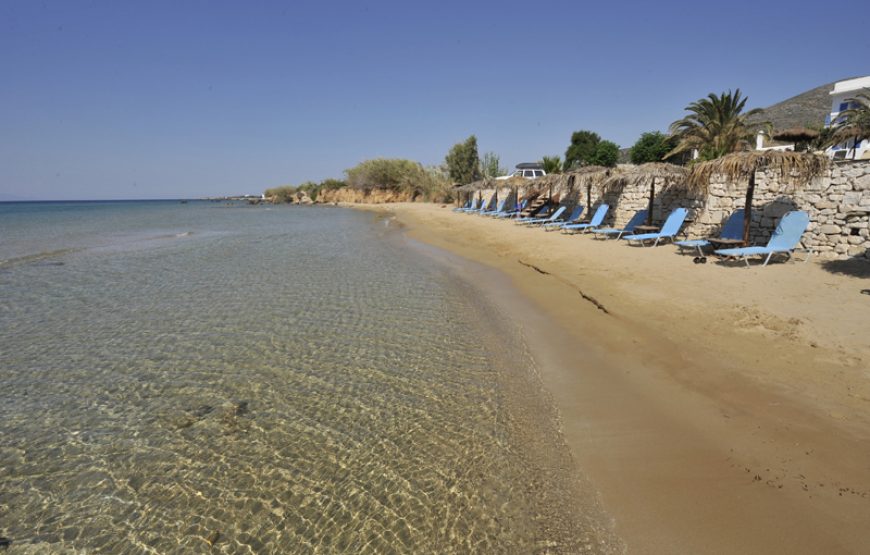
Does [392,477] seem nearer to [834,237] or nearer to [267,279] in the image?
[267,279]

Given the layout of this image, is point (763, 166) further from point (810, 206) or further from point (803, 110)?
point (803, 110)

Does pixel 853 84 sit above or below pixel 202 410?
above

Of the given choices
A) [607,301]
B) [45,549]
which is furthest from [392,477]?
[607,301]

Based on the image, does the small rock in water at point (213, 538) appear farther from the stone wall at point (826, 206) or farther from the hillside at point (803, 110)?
the hillside at point (803, 110)

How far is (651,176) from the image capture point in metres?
11.4

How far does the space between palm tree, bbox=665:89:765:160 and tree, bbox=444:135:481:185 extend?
79.5 feet

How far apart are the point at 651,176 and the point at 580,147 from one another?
3514 centimetres

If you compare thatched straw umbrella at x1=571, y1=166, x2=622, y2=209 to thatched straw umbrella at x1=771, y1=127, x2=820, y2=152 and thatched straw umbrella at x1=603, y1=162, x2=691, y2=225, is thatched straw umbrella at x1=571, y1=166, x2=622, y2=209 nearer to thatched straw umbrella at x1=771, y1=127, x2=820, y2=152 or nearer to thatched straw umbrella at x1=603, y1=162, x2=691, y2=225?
thatched straw umbrella at x1=603, y1=162, x2=691, y2=225

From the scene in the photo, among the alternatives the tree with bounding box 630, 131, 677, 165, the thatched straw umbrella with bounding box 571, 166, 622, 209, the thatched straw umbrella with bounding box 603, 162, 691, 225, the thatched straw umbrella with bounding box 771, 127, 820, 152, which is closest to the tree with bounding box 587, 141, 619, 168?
the tree with bounding box 630, 131, 677, 165

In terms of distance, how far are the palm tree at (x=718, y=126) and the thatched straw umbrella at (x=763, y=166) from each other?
13.3 m

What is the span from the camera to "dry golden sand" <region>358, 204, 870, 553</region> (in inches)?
→ 84.5

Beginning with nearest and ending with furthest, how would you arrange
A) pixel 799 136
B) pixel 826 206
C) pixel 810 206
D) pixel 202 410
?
pixel 202 410 < pixel 826 206 < pixel 810 206 < pixel 799 136

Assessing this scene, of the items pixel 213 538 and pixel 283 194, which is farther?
pixel 283 194

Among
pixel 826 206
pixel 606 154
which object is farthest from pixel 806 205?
pixel 606 154
